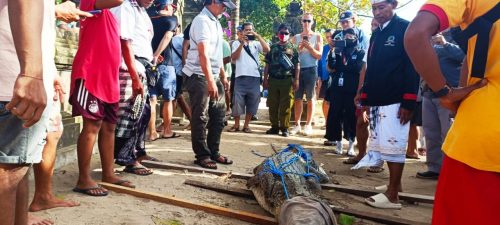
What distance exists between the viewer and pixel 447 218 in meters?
1.79

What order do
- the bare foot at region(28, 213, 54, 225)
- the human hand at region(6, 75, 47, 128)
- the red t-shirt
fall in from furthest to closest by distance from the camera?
1. the red t-shirt
2. the bare foot at region(28, 213, 54, 225)
3. the human hand at region(6, 75, 47, 128)

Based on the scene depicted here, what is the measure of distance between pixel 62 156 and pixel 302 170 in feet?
7.94

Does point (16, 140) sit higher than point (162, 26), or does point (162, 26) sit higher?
point (162, 26)

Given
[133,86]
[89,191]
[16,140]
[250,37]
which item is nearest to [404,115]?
[133,86]

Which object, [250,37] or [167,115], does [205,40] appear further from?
[250,37]

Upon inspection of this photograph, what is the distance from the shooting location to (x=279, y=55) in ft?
25.4

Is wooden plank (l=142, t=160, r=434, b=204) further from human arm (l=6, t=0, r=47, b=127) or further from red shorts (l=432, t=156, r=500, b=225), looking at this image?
human arm (l=6, t=0, r=47, b=127)

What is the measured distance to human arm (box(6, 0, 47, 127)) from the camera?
1426 millimetres

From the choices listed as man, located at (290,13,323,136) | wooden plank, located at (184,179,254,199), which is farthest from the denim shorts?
man, located at (290,13,323,136)

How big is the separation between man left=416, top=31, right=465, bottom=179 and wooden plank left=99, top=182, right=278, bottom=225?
2813mm

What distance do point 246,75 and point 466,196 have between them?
6.39m

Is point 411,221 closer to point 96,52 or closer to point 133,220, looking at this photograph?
point 133,220

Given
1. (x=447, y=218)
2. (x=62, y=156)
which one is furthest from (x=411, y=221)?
(x=62, y=156)

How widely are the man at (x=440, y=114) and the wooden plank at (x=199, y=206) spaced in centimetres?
281
